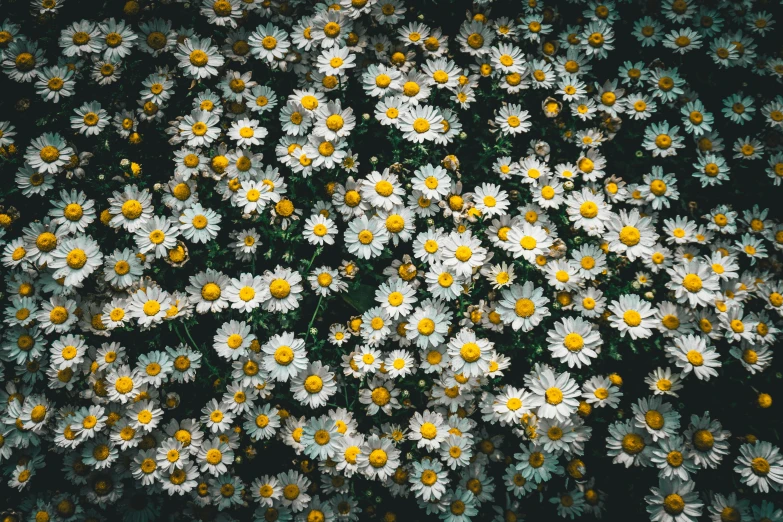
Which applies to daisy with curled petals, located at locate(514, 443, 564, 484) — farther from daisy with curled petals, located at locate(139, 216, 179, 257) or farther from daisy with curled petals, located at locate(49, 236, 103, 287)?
daisy with curled petals, located at locate(49, 236, 103, 287)

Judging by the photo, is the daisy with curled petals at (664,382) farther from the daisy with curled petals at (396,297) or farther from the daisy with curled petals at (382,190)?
the daisy with curled petals at (382,190)

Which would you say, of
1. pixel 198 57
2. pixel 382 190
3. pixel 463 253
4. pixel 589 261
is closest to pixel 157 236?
pixel 198 57

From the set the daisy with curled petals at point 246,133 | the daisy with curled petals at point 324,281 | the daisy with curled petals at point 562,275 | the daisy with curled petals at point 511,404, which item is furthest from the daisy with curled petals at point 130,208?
the daisy with curled petals at point 562,275

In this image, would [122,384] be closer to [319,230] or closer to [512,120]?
[319,230]

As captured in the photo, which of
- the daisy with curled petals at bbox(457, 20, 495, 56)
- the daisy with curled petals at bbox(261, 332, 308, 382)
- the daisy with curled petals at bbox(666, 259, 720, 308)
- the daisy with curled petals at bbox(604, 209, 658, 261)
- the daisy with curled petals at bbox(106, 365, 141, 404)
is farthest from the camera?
the daisy with curled petals at bbox(457, 20, 495, 56)

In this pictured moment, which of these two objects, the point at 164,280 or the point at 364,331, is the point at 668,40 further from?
the point at 164,280

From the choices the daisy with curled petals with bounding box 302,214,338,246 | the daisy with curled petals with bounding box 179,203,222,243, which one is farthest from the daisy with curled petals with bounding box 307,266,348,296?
the daisy with curled petals with bounding box 179,203,222,243

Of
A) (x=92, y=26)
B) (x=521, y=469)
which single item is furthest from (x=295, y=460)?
(x=92, y=26)
